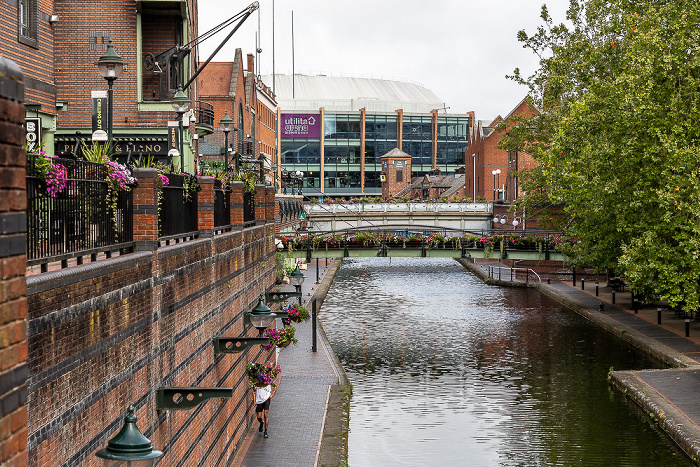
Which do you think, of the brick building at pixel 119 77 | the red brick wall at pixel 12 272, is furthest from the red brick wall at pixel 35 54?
the red brick wall at pixel 12 272

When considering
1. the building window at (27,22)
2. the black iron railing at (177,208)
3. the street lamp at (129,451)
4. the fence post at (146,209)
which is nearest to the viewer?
the street lamp at (129,451)

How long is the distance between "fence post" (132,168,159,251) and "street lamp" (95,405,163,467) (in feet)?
10.4

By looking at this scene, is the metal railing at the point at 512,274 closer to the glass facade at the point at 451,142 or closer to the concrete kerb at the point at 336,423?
the concrete kerb at the point at 336,423

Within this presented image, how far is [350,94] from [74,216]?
141367 millimetres

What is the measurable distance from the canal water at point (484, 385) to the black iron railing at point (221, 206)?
598 cm

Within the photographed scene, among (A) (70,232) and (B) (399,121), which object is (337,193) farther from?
(A) (70,232)

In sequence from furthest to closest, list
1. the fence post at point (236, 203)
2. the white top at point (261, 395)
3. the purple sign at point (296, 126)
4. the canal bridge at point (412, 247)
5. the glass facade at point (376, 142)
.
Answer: the glass facade at point (376, 142) → the purple sign at point (296, 126) → the canal bridge at point (412, 247) → the white top at point (261, 395) → the fence post at point (236, 203)

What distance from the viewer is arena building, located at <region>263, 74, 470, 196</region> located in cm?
12231

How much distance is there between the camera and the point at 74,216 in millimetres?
8781

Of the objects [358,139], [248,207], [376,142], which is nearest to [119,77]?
[248,207]

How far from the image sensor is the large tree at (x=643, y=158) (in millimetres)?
28812

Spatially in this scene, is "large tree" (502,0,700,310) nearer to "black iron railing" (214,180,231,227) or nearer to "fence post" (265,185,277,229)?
"fence post" (265,185,277,229)

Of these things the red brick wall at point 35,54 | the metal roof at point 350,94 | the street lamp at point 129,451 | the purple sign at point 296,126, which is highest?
the metal roof at point 350,94

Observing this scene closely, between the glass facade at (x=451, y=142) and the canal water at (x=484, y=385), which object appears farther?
the glass facade at (x=451, y=142)
